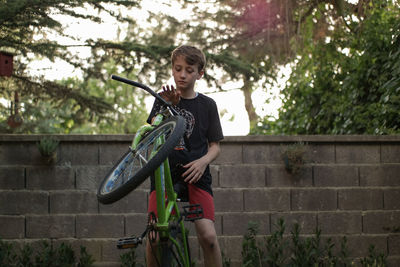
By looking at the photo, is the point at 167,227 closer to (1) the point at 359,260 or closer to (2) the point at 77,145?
(2) the point at 77,145

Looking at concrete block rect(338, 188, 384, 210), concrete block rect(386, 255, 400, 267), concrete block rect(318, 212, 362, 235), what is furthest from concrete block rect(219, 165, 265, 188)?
concrete block rect(386, 255, 400, 267)

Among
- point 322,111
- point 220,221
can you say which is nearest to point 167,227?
point 220,221

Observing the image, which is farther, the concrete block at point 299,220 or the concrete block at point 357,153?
the concrete block at point 357,153

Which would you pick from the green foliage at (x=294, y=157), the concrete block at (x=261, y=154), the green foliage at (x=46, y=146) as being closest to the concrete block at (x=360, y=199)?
the green foliage at (x=294, y=157)

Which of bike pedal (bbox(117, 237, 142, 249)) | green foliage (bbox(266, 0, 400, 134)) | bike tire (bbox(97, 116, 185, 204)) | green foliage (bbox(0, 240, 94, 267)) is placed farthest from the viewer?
green foliage (bbox(266, 0, 400, 134))

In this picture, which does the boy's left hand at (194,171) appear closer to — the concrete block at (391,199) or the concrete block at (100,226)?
the concrete block at (100,226)

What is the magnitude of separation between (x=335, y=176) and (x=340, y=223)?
15.2 inches

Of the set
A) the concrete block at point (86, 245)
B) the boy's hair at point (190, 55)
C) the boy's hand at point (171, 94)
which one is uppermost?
the boy's hair at point (190, 55)

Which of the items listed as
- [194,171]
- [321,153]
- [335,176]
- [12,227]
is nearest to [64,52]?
[12,227]

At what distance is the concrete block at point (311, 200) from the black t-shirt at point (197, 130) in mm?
1551

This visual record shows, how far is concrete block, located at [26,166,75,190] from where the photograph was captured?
4062mm

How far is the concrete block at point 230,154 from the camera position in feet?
13.8

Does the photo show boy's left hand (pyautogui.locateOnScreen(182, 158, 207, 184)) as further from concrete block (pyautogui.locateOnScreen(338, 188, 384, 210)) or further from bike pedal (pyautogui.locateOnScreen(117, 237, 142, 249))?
concrete block (pyautogui.locateOnScreen(338, 188, 384, 210))

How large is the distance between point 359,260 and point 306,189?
2.33 ft
